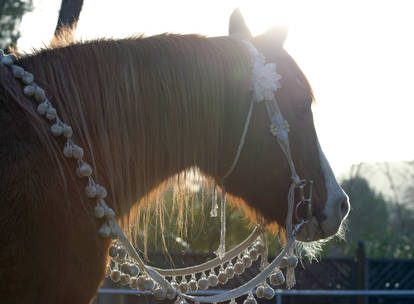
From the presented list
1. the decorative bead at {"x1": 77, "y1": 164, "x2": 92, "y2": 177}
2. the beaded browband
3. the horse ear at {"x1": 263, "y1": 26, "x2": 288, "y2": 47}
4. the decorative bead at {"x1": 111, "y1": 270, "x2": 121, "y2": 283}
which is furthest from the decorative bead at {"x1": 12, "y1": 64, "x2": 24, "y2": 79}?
the horse ear at {"x1": 263, "y1": 26, "x2": 288, "y2": 47}

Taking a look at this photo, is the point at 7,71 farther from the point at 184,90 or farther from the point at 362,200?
the point at 362,200

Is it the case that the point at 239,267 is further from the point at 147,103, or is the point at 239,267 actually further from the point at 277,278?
the point at 147,103

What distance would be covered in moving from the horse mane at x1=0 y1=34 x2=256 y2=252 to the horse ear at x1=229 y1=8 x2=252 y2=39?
0.59 feet

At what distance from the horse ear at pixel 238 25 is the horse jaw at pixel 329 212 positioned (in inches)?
26.1

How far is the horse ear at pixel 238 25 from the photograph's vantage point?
2.56m

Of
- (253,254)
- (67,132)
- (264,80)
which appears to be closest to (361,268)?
(253,254)

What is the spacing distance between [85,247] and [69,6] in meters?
2.62

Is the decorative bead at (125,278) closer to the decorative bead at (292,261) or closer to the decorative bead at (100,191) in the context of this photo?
the decorative bead at (100,191)

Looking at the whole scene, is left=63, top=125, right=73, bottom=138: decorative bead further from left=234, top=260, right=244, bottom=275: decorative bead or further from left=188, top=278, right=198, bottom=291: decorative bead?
left=234, top=260, right=244, bottom=275: decorative bead

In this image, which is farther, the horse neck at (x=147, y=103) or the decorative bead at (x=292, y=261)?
the decorative bead at (x=292, y=261)

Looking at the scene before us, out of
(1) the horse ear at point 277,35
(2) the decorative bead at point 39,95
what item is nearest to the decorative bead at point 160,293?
(2) the decorative bead at point 39,95

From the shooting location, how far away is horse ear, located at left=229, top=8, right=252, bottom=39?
256cm

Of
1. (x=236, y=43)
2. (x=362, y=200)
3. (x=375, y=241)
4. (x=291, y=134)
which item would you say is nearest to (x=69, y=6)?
(x=236, y=43)

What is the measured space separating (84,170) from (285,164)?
912mm
